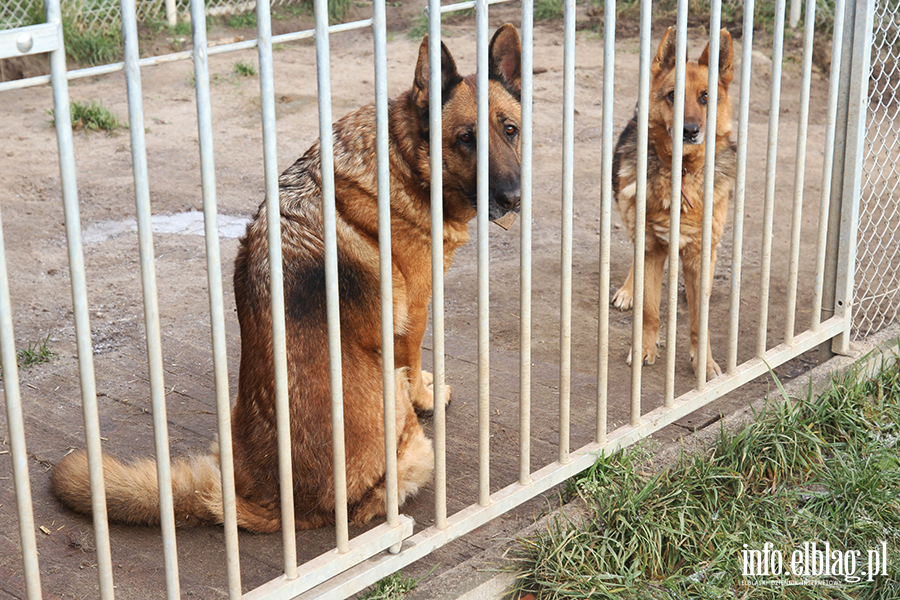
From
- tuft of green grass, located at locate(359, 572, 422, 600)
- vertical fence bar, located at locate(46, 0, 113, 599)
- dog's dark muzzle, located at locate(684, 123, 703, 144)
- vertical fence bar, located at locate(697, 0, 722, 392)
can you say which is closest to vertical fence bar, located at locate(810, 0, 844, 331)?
dog's dark muzzle, located at locate(684, 123, 703, 144)

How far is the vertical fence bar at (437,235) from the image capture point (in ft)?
7.58

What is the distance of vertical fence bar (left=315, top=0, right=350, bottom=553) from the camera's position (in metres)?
2.09

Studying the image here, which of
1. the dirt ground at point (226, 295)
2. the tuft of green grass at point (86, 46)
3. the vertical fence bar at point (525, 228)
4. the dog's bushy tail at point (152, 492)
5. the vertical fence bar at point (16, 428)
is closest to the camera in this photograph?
the vertical fence bar at point (16, 428)

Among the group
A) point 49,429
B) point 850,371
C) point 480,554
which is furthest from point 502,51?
point 49,429

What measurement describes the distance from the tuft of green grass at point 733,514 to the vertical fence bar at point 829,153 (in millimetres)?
508

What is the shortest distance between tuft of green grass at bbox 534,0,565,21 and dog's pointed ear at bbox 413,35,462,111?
9.44 m

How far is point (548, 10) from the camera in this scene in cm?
1215

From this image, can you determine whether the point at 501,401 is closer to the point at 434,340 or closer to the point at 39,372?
the point at 434,340

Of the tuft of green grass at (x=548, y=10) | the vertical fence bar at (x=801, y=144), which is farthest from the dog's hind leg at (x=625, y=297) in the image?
the tuft of green grass at (x=548, y=10)

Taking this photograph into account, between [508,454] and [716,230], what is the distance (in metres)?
1.62

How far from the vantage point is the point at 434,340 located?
2.51m

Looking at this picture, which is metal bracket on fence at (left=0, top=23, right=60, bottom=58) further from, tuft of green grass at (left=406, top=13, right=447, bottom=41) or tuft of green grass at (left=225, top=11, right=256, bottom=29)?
tuft of green grass at (left=225, top=11, right=256, bottom=29)

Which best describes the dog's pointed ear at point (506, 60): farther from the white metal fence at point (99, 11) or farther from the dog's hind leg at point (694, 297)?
the white metal fence at point (99, 11)

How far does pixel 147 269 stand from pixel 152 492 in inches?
50.2
